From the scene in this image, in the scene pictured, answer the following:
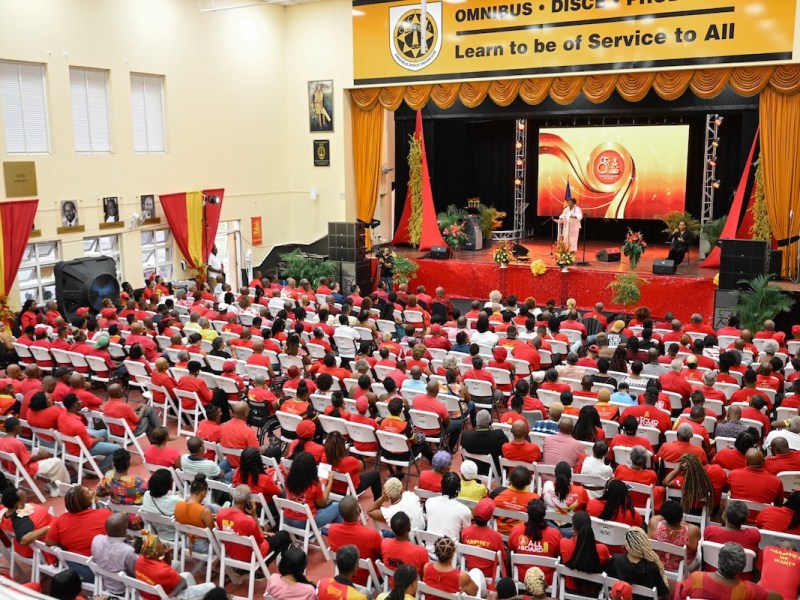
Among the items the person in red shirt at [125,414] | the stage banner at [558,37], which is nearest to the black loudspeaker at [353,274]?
the stage banner at [558,37]

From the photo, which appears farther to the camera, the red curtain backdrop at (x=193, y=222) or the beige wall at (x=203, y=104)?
the red curtain backdrop at (x=193, y=222)

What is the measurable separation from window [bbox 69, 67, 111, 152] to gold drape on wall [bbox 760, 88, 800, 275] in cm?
1410

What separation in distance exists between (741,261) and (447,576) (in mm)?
12276

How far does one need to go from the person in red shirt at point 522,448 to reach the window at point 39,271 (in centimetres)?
1173

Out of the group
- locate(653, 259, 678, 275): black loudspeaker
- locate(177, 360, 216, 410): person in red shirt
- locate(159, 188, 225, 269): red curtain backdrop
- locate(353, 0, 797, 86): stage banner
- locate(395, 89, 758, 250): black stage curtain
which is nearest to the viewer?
locate(177, 360, 216, 410): person in red shirt

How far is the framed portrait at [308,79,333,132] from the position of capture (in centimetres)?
2084

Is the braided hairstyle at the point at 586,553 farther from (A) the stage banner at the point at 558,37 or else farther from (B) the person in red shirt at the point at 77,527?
(A) the stage banner at the point at 558,37

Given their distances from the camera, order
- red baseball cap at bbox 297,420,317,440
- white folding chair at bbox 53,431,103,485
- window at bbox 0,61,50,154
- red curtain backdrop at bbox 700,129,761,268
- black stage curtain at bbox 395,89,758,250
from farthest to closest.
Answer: black stage curtain at bbox 395,89,758,250
red curtain backdrop at bbox 700,129,761,268
window at bbox 0,61,50,154
white folding chair at bbox 53,431,103,485
red baseball cap at bbox 297,420,317,440

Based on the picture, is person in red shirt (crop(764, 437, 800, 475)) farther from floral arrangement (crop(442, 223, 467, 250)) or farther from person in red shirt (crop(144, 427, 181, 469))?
floral arrangement (crop(442, 223, 467, 250))

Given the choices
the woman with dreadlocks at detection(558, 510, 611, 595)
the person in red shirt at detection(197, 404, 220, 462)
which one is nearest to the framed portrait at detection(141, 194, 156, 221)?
the person in red shirt at detection(197, 404, 220, 462)

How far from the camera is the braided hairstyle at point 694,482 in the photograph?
21.4 feet

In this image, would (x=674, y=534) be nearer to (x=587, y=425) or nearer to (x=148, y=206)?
(x=587, y=425)

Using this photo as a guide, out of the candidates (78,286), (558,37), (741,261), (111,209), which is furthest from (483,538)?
(558,37)

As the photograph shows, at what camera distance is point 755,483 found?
651 centimetres
